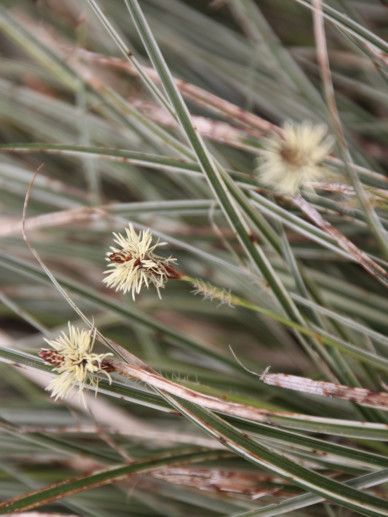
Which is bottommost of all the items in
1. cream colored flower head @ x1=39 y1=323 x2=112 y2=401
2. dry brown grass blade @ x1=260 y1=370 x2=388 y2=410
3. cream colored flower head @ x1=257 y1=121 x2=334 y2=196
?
cream colored flower head @ x1=39 y1=323 x2=112 y2=401

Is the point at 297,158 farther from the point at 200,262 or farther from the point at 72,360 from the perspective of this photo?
the point at 200,262

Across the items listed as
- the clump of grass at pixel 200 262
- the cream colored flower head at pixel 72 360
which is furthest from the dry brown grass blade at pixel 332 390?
the cream colored flower head at pixel 72 360

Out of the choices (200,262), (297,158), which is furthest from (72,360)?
(200,262)

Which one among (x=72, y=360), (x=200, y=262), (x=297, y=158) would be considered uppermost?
(x=200, y=262)

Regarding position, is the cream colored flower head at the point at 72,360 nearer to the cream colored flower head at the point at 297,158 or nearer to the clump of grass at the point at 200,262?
the clump of grass at the point at 200,262

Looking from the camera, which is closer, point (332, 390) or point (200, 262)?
point (332, 390)

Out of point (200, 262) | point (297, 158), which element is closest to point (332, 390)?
point (297, 158)

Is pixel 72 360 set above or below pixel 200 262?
below

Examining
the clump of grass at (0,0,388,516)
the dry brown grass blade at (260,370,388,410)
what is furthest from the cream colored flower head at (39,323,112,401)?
the dry brown grass blade at (260,370,388,410)

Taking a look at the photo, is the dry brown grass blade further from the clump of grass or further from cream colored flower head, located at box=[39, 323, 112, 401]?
cream colored flower head, located at box=[39, 323, 112, 401]
